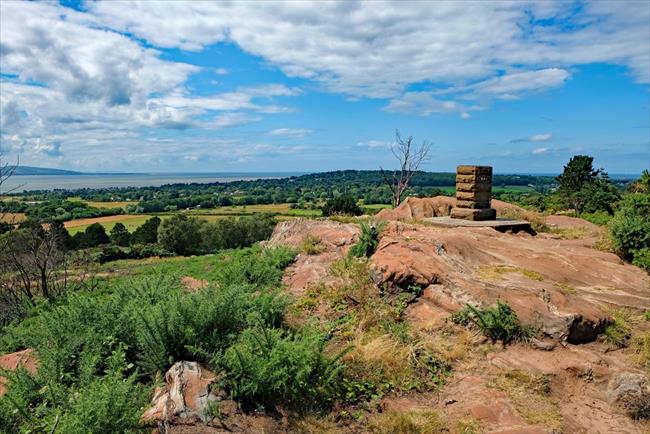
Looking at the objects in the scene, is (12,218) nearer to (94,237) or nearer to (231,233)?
(231,233)

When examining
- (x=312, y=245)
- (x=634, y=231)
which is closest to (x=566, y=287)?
(x=634, y=231)

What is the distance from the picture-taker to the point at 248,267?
9602mm

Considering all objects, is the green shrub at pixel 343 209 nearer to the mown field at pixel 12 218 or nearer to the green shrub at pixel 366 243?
the green shrub at pixel 366 243

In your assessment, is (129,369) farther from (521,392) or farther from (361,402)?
(521,392)

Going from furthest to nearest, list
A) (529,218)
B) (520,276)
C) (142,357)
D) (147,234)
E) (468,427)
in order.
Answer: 1. (147,234)
2. (529,218)
3. (520,276)
4. (142,357)
5. (468,427)

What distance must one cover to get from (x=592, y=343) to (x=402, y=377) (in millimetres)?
3296

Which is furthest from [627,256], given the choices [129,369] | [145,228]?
[145,228]

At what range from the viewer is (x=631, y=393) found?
5.58m

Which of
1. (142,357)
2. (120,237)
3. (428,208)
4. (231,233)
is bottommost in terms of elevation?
(120,237)

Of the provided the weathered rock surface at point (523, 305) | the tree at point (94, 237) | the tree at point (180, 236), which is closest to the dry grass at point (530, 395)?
the weathered rock surface at point (523, 305)

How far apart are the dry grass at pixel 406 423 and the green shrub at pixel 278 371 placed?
670 mm

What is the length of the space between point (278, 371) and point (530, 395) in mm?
3272

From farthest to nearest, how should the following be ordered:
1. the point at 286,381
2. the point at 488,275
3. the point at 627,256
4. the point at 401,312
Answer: the point at 627,256
the point at 488,275
the point at 401,312
the point at 286,381

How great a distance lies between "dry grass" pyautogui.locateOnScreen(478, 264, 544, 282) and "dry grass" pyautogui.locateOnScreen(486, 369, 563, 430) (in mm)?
2417
